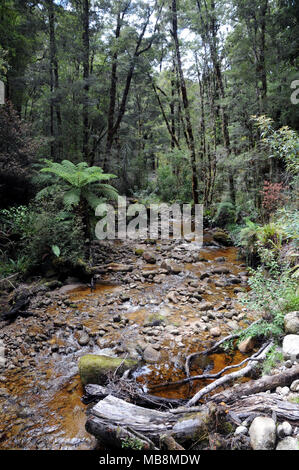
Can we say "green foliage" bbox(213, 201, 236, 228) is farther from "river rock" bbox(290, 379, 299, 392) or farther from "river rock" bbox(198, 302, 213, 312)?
"river rock" bbox(290, 379, 299, 392)

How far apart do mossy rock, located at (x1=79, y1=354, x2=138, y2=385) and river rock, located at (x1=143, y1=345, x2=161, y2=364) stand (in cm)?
29

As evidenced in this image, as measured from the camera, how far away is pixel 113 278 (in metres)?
5.89

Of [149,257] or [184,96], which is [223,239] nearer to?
[149,257]

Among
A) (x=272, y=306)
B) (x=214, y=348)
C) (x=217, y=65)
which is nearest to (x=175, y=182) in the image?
(x=217, y=65)

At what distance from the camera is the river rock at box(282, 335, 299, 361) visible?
2.36 meters

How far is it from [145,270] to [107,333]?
2635 mm

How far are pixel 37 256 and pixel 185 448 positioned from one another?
188 inches

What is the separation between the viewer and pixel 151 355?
329 cm

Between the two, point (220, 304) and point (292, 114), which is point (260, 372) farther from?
point (292, 114)

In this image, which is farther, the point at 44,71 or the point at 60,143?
the point at 60,143

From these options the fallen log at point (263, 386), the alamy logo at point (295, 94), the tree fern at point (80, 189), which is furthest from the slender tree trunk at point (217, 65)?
the fallen log at point (263, 386)

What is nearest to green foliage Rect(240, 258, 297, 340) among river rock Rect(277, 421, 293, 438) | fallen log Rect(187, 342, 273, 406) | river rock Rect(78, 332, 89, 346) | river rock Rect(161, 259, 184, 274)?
fallen log Rect(187, 342, 273, 406)

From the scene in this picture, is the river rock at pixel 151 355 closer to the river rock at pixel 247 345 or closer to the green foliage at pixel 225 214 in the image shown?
the river rock at pixel 247 345
